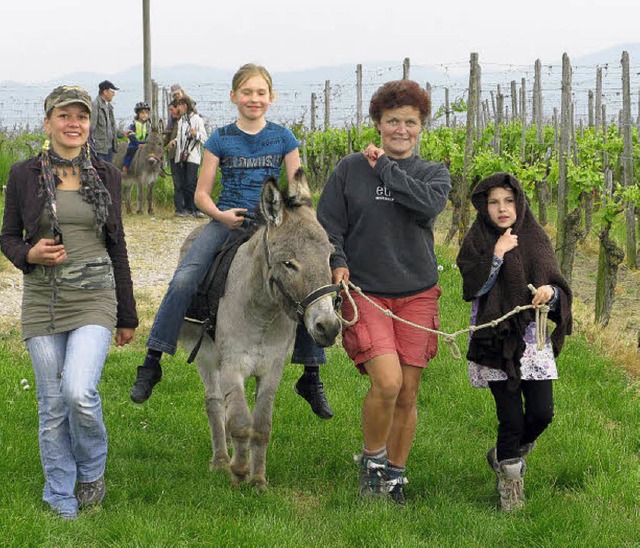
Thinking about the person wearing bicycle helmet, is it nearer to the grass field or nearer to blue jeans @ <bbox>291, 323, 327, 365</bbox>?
the grass field

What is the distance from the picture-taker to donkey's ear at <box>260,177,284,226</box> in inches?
166

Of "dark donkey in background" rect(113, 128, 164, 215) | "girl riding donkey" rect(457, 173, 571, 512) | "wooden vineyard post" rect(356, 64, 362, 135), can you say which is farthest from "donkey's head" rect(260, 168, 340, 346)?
"wooden vineyard post" rect(356, 64, 362, 135)

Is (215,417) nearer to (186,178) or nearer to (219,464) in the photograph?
(219,464)

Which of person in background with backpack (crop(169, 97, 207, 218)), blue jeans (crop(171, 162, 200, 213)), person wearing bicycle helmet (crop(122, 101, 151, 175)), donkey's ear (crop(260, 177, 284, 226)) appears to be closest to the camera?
donkey's ear (crop(260, 177, 284, 226))

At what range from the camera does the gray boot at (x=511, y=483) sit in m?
4.58

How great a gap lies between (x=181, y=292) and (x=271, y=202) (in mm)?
1060

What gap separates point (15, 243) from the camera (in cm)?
420

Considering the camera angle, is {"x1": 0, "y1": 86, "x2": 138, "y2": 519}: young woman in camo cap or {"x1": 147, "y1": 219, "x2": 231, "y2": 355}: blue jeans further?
{"x1": 147, "y1": 219, "x2": 231, "y2": 355}: blue jeans

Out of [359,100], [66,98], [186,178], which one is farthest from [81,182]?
[359,100]

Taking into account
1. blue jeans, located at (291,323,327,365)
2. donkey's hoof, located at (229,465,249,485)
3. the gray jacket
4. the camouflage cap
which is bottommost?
donkey's hoof, located at (229,465,249,485)

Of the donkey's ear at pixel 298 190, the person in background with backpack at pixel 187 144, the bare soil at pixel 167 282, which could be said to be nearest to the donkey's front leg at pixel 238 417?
the donkey's ear at pixel 298 190

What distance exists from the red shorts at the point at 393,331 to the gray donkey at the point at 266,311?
15.1 inches

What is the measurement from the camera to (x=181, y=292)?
499cm

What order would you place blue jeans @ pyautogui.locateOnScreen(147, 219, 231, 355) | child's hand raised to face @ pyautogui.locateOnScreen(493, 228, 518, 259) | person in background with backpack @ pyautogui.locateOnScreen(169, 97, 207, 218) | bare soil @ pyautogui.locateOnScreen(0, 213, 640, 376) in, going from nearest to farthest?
child's hand raised to face @ pyautogui.locateOnScreen(493, 228, 518, 259) → blue jeans @ pyautogui.locateOnScreen(147, 219, 231, 355) → bare soil @ pyautogui.locateOnScreen(0, 213, 640, 376) → person in background with backpack @ pyautogui.locateOnScreen(169, 97, 207, 218)
